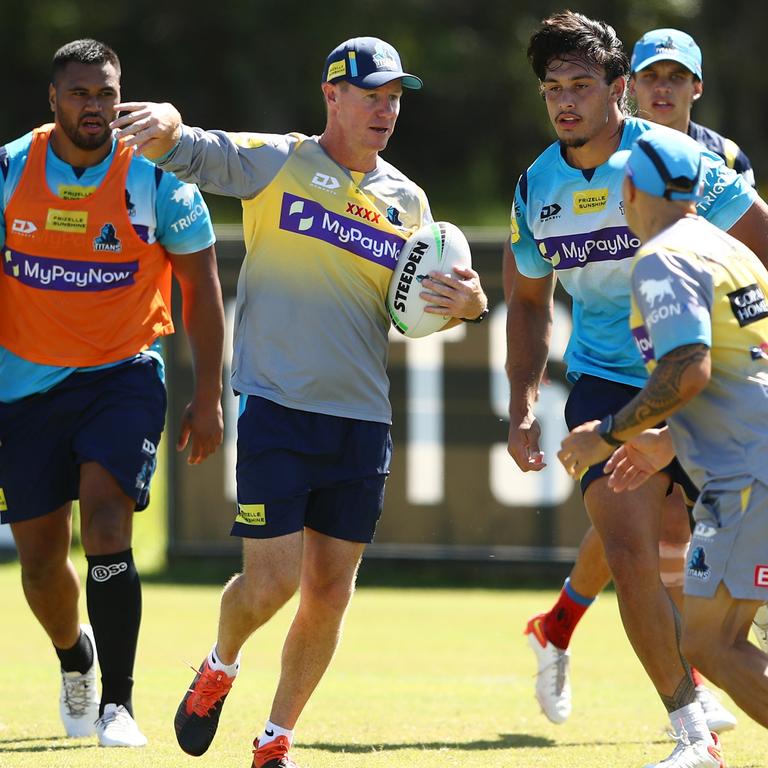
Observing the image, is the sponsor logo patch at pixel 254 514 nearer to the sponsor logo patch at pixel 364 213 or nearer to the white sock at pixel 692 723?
the sponsor logo patch at pixel 364 213

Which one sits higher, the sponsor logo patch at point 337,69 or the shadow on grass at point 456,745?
the sponsor logo patch at point 337,69

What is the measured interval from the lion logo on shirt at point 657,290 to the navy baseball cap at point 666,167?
39cm

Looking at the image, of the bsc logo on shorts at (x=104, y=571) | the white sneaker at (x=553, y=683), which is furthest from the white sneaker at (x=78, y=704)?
the white sneaker at (x=553, y=683)

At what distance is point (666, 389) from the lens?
4887mm

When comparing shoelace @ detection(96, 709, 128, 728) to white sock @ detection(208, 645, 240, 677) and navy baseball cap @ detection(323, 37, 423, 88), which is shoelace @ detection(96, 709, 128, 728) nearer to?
white sock @ detection(208, 645, 240, 677)

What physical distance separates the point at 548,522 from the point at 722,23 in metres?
21.2

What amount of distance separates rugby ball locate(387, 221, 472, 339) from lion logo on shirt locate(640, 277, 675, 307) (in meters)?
1.30

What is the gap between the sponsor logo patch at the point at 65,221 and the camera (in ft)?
22.7

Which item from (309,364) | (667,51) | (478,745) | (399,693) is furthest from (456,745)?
(667,51)

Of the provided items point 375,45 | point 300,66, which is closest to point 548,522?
point 375,45

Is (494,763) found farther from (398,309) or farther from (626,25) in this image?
(626,25)

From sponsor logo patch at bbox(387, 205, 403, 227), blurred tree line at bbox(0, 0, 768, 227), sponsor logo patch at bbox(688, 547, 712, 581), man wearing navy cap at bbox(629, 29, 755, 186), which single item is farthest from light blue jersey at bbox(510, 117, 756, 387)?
blurred tree line at bbox(0, 0, 768, 227)

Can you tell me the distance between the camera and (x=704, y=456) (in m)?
5.19

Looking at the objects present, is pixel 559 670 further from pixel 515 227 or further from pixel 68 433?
pixel 68 433
